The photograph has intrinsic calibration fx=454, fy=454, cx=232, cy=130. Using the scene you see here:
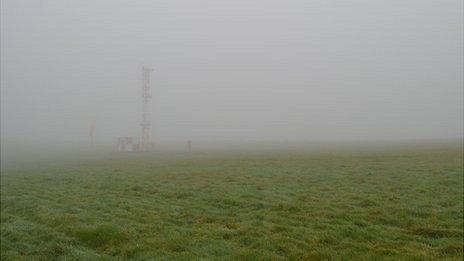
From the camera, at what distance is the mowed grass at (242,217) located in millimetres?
14031

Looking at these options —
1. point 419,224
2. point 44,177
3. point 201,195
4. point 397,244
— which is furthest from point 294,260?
point 44,177

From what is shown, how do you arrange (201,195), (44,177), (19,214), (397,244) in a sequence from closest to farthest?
(397,244)
(19,214)
(201,195)
(44,177)

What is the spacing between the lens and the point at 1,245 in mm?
15797

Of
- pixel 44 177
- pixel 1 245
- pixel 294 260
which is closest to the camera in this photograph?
pixel 294 260

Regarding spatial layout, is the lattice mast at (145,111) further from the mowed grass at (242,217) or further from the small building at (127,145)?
the mowed grass at (242,217)

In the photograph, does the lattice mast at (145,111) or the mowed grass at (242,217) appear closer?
the mowed grass at (242,217)

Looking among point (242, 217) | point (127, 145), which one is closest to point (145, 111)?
point (127, 145)

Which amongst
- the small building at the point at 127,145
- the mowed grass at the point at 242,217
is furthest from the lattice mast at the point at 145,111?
the mowed grass at the point at 242,217

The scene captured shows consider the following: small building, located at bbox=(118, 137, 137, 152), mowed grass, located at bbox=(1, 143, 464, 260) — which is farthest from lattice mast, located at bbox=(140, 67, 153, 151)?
mowed grass, located at bbox=(1, 143, 464, 260)

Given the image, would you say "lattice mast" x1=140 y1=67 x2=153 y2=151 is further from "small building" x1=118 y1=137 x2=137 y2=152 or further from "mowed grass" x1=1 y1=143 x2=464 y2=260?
"mowed grass" x1=1 y1=143 x2=464 y2=260

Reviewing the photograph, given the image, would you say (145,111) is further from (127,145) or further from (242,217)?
(242,217)

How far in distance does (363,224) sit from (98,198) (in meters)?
14.3

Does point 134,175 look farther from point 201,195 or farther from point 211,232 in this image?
point 211,232

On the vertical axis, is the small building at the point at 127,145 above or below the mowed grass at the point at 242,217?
above
